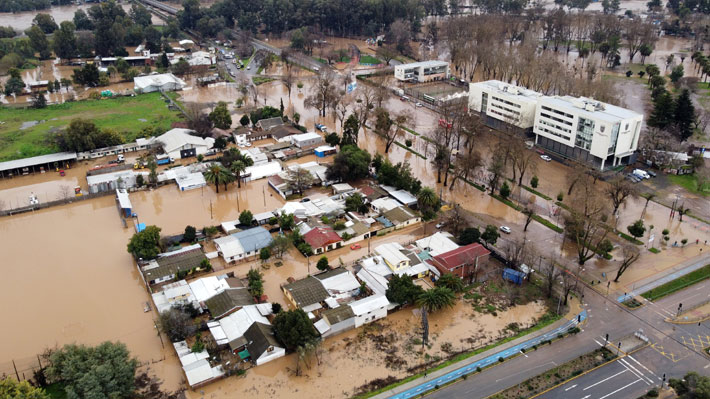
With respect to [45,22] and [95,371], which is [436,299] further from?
[45,22]

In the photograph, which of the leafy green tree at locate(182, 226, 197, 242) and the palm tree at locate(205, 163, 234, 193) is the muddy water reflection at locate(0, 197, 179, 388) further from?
the palm tree at locate(205, 163, 234, 193)

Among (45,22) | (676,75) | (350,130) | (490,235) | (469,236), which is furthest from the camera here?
(45,22)

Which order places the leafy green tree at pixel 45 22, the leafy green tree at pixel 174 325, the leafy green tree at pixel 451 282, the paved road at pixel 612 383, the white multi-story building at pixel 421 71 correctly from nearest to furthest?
the paved road at pixel 612 383 < the leafy green tree at pixel 174 325 < the leafy green tree at pixel 451 282 < the white multi-story building at pixel 421 71 < the leafy green tree at pixel 45 22

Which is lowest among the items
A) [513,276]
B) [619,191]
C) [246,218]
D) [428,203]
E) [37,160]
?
[513,276]

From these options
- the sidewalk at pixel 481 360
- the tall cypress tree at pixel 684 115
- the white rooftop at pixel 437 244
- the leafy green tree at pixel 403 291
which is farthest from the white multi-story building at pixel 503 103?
the leafy green tree at pixel 403 291

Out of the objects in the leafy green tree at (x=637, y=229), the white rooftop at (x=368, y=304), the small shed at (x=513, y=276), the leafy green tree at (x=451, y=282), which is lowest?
the small shed at (x=513, y=276)

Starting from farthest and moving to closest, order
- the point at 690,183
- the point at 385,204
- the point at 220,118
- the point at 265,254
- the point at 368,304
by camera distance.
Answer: the point at 220,118
the point at 690,183
the point at 385,204
the point at 265,254
the point at 368,304

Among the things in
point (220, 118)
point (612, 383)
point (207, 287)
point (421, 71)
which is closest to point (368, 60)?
point (421, 71)

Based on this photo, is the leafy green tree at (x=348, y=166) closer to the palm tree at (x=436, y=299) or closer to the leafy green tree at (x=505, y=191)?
the leafy green tree at (x=505, y=191)
